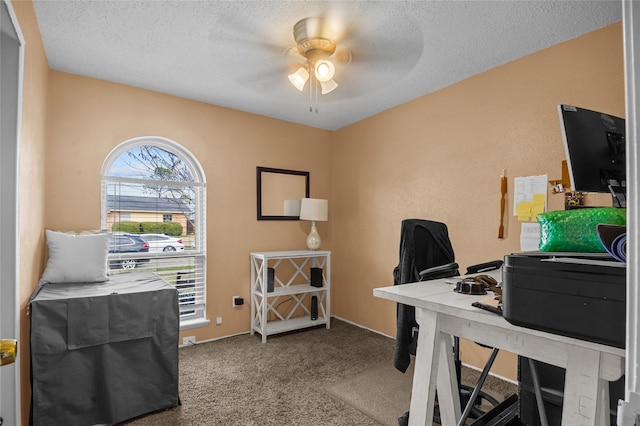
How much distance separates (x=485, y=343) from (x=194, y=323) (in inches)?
118

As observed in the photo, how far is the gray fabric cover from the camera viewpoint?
1.93 metres

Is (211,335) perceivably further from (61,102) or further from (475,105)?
(475,105)

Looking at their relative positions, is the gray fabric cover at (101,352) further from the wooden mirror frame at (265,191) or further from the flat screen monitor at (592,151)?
the flat screen monitor at (592,151)

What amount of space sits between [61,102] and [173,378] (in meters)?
2.38

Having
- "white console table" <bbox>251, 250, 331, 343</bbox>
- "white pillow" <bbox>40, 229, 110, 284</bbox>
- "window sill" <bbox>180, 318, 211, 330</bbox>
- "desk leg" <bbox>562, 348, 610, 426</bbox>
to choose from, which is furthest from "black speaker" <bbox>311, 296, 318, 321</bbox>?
"desk leg" <bbox>562, 348, 610, 426</bbox>

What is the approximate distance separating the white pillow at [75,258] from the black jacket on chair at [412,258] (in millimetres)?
2134

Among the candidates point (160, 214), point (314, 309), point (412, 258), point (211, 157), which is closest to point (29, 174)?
point (160, 214)

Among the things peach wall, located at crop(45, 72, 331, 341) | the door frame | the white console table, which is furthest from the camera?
the white console table

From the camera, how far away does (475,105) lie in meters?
2.96

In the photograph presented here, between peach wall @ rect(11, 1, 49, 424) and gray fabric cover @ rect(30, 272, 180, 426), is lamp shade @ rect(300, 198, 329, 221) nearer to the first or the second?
gray fabric cover @ rect(30, 272, 180, 426)

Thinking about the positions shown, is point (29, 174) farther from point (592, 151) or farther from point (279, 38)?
point (592, 151)

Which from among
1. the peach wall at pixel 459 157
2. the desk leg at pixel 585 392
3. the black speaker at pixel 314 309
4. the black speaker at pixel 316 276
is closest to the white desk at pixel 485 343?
the desk leg at pixel 585 392

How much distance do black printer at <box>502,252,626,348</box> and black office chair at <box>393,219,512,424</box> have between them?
93 cm

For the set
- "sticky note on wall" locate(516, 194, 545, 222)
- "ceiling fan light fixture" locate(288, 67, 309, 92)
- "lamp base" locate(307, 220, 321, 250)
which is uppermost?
"ceiling fan light fixture" locate(288, 67, 309, 92)
